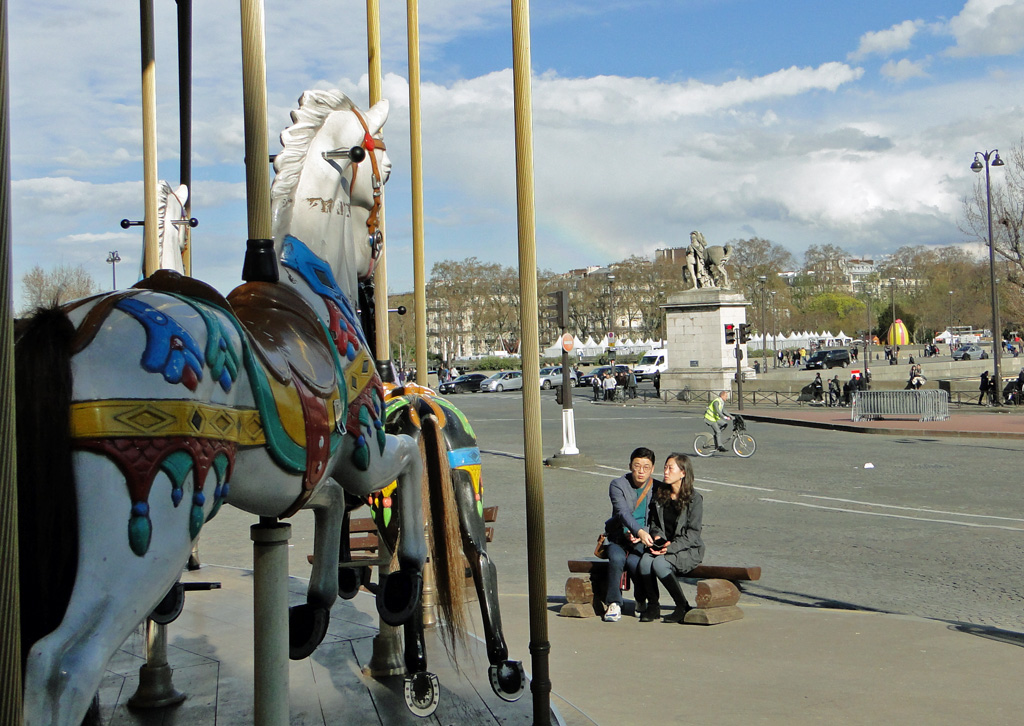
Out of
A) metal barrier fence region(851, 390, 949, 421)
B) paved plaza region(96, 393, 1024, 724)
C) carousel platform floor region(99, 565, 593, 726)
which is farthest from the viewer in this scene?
metal barrier fence region(851, 390, 949, 421)

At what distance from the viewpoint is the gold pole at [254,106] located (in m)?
3.75

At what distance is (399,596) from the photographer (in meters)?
4.59

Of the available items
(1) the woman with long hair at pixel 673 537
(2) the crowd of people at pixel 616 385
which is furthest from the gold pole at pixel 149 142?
(2) the crowd of people at pixel 616 385

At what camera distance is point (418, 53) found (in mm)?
6934

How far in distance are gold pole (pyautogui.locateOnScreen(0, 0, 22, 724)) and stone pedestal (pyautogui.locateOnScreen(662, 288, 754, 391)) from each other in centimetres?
3992

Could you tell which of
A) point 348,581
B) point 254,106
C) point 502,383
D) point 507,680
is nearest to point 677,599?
point 507,680

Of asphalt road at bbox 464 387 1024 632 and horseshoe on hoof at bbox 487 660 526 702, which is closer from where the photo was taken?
Result: horseshoe on hoof at bbox 487 660 526 702

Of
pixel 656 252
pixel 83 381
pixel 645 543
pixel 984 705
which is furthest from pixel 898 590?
pixel 656 252

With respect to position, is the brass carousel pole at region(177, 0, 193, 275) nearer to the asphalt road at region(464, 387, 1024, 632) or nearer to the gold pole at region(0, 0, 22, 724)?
the gold pole at region(0, 0, 22, 724)

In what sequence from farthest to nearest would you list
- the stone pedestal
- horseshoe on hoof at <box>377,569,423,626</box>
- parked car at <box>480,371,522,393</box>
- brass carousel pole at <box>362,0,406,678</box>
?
parked car at <box>480,371,522,393</box> < the stone pedestal < brass carousel pole at <box>362,0,406,678</box> < horseshoe on hoof at <box>377,569,423,626</box>

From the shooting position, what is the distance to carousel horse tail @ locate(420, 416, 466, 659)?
5883 mm

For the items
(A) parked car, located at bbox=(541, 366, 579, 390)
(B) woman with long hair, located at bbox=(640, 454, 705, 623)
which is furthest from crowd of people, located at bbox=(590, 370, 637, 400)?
(B) woman with long hair, located at bbox=(640, 454, 705, 623)

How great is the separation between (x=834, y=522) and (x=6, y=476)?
39.9 ft

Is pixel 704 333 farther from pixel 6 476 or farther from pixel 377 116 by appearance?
pixel 6 476
